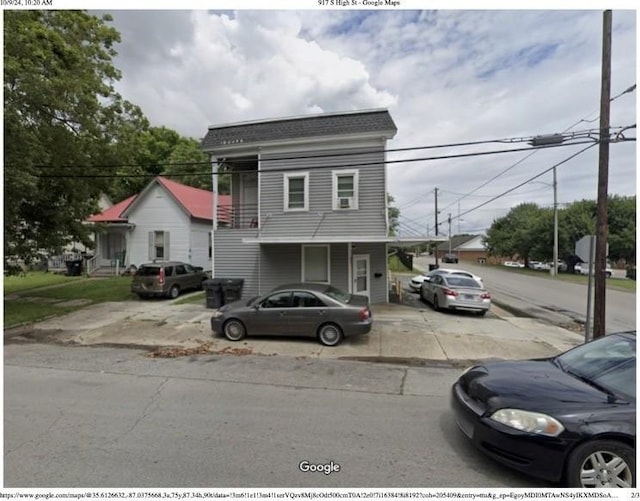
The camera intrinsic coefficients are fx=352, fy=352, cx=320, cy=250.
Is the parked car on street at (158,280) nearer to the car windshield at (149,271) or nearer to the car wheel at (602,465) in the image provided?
the car windshield at (149,271)

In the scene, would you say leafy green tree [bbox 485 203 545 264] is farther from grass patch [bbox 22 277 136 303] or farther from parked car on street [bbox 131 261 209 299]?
grass patch [bbox 22 277 136 303]

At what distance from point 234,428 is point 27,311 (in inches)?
475

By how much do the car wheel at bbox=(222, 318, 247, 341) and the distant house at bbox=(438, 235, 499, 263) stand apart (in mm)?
83504

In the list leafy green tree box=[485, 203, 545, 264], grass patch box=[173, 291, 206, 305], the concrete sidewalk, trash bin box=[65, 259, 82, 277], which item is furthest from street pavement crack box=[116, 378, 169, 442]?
leafy green tree box=[485, 203, 545, 264]

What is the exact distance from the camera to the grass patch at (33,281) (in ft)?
57.9

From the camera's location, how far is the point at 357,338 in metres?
8.88

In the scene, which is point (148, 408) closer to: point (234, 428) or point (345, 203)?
point (234, 428)

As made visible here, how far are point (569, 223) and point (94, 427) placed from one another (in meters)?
47.4

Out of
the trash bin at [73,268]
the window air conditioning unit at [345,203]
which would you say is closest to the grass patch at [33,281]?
the trash bin at [73,268]

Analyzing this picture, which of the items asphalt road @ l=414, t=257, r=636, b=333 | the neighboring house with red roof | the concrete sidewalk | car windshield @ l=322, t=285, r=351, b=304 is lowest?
asphalt road @ l=414, t=257, r=636, b=333

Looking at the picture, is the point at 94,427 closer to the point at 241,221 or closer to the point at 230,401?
the point at 230,401

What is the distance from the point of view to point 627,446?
9.25ft

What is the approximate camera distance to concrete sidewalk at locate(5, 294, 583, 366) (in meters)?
7.71

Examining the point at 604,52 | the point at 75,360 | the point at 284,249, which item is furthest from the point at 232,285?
the point at 604,52
